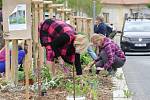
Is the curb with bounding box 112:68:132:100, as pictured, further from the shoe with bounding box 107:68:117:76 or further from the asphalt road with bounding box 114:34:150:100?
the asphalt road with bounding box 114:34:150:100

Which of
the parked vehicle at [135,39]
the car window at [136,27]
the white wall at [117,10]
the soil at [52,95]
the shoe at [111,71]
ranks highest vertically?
the soil at [52,95]

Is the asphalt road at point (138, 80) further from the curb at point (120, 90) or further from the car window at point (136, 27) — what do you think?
the car window at point (136, 27)

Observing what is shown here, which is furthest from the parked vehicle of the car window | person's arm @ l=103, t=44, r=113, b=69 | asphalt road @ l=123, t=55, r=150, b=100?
person's arm @ l=103, t=44, r=113, b=69

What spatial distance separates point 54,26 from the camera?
10.4 m

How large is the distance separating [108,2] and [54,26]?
65.2 m

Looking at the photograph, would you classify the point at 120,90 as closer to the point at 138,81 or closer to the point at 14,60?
the point at 14,60

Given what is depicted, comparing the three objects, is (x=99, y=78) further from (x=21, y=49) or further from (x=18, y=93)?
(x=18, y=93)

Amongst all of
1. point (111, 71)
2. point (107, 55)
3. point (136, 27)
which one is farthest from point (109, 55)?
point (136, 27)

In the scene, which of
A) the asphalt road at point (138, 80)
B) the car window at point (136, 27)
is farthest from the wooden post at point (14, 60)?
the car window at point (136, 27)

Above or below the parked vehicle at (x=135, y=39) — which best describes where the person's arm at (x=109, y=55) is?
above

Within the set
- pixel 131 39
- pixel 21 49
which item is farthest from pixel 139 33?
pixel 21 49

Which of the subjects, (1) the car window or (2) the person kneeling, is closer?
(2) the person kneeling

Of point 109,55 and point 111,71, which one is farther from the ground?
point 109,55

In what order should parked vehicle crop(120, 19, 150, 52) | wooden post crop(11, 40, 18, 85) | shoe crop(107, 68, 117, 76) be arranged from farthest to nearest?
parked vehicle crop(120, 19, 150, 52), shoe crop(107, 68, 117, 76), wooden post crop(11, 40, 18, 85)
